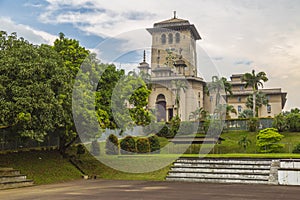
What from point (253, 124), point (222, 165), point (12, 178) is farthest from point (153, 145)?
point (12, 178)

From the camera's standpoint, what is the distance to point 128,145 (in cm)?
3028

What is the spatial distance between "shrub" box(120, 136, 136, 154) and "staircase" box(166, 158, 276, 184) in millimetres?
7530

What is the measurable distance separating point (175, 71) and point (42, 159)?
125ft

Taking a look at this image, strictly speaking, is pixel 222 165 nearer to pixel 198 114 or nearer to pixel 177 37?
pixel 198 114

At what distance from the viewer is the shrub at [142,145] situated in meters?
30.7

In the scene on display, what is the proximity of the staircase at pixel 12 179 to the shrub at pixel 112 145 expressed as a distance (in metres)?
10.3

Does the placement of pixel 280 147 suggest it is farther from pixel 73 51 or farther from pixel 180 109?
pixel 180 109

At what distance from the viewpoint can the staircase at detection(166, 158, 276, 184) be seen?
64.6 feet

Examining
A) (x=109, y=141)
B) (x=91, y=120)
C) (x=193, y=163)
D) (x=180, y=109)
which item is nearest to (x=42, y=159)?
(x=91, y=120)

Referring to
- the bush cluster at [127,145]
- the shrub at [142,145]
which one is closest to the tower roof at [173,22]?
the shrub at [142,145]

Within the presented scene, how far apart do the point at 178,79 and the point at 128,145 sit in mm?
27039

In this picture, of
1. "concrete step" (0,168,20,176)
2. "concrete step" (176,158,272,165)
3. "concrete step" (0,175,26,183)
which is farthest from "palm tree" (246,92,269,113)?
"concrete step" (0,175,26,183)

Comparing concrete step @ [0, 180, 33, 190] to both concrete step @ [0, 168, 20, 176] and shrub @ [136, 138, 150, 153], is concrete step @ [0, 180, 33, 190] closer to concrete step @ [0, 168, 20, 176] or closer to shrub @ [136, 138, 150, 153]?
concrete step @ [0, 168, 20, 176]

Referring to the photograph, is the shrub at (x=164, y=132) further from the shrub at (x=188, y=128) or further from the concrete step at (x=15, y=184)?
the concrete step at (x=15, y=184)
